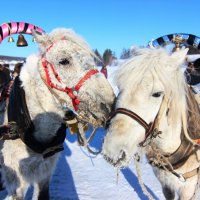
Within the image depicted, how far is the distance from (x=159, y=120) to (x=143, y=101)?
271 mm

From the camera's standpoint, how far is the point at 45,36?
3111 millimetres

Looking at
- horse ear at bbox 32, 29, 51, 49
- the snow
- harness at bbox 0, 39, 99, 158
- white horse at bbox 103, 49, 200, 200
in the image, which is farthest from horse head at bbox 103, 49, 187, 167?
the snow

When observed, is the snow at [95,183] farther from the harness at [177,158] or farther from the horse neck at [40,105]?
the harness at [177,158]

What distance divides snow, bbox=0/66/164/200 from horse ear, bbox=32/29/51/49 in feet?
3.86

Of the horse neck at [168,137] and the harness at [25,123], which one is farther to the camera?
the harness at [25,123]

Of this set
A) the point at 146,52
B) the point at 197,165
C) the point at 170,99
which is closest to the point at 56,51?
the point at 146,52

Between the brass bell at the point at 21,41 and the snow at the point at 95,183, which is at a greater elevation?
the brass bell at the point at 21,41

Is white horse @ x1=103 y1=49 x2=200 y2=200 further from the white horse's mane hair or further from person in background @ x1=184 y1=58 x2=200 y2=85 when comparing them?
person in background @ x1=184 y1=58 x2=200 y2=85

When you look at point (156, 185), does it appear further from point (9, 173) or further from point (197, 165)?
point (9, 173)

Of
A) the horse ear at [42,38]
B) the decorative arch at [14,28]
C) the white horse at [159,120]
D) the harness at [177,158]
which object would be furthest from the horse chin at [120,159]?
the decorative arch at [14,28]

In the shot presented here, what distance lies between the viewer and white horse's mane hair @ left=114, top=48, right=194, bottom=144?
8.36ft

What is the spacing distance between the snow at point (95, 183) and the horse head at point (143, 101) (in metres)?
1.48

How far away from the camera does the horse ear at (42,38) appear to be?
10.2 feet

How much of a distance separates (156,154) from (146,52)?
0.94 m
